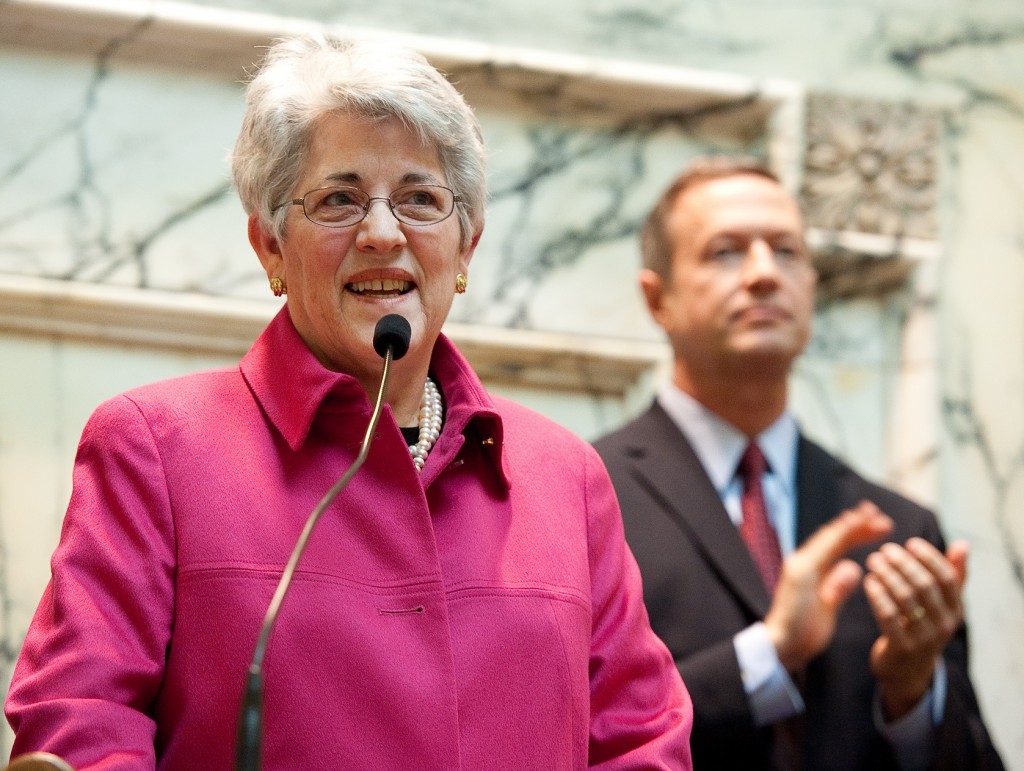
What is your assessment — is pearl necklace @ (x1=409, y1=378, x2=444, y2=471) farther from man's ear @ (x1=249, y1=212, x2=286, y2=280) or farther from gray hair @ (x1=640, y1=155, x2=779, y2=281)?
gray hair @ (x1=640, y1=155, x2=779, y2=281)

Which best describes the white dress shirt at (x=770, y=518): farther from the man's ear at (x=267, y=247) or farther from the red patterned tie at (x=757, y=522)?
the man's ear at (x=267, y=247)

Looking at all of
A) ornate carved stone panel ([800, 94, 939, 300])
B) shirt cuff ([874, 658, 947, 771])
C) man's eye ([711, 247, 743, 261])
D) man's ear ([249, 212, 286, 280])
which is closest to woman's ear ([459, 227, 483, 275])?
man's ear ([249, 212, 286, 280])

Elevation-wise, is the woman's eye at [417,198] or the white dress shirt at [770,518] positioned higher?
the woman's eye at [417,198]

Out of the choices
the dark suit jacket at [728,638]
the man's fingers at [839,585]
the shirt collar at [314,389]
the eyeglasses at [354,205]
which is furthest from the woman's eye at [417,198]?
the man's fingers at [839,585]

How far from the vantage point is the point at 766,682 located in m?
2.75

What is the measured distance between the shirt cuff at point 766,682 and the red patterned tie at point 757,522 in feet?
0.64

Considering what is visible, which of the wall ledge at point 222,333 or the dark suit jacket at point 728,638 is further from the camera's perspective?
the wall ledge at point 222,333

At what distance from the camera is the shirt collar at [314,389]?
201 centimetres

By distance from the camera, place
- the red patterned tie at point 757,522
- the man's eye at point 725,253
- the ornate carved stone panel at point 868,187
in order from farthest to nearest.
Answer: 1. the ornate carved stone panel at point 868,187
2. the man's eye at point 725,253
3. the red patterned tie at point 757,522

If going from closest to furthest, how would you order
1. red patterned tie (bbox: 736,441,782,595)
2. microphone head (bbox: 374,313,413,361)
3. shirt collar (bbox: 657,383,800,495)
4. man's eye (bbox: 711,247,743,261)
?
microphone head (bbox: 374,313,413,361) → red patterned tie (bbox: 736,441,782,595) → shirt collar (bbox: 657,383,800,495) → man's eye (bbox: 711,247,743,261)

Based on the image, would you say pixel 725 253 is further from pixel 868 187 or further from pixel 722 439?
pixel 868 187

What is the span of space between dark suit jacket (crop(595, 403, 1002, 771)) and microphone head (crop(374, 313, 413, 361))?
1054 mm

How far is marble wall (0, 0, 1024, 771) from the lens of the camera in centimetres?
331

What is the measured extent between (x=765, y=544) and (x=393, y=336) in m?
1.34
